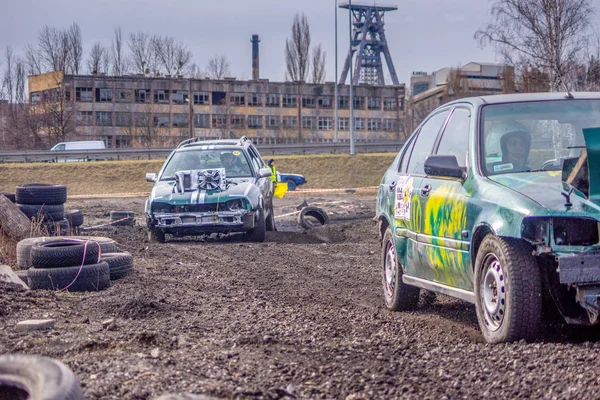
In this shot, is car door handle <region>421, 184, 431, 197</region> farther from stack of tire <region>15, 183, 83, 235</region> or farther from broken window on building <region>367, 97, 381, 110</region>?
broken window on building <region>367, 97, 381, 110</region>

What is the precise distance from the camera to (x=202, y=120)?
93.3m

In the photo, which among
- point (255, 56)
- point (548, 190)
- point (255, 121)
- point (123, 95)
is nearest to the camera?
point (548, 190)

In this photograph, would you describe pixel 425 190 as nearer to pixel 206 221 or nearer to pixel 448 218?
pixel 448 218

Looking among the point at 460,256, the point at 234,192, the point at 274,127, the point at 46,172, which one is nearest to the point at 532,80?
the point at 46,172

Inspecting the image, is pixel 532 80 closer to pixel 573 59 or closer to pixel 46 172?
pixel 573 59

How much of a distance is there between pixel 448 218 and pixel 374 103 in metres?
Result: 99.9

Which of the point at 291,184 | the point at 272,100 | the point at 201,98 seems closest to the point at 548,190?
the point at 291,184

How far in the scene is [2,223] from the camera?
1263cm

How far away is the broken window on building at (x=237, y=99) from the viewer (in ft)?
313

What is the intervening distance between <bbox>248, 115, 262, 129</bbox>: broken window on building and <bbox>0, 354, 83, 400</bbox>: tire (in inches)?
3645

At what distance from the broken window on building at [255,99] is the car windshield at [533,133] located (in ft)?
297

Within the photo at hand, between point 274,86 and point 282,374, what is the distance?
307 ft

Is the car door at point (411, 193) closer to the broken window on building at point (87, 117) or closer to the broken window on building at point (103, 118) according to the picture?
the broken window on building at point (103, 118)

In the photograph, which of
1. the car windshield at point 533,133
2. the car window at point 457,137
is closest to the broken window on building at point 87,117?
the car window at point 457,137
